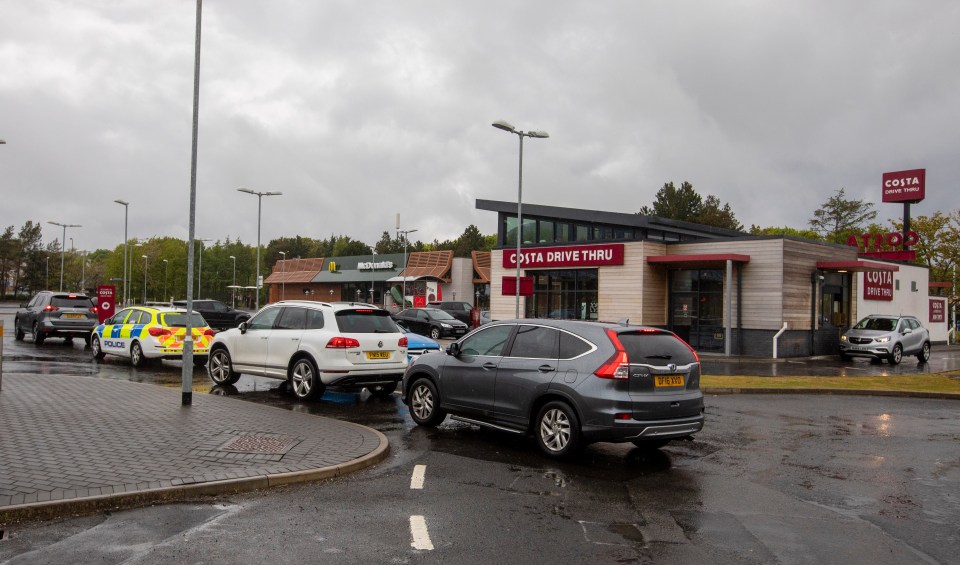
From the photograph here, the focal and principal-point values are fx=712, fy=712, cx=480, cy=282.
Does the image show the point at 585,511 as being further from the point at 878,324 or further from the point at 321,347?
the point at 878,324

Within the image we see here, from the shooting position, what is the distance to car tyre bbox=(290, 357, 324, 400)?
1216cm

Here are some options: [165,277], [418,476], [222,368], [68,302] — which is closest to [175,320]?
[222,368]

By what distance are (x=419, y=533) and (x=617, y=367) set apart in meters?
3.19

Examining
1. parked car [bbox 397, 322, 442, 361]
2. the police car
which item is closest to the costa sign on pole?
parked car [bbox 397, 322, 442, 361]

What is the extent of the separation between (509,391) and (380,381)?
14.9 feet

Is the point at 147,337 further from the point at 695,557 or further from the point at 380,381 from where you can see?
the point at 695,557

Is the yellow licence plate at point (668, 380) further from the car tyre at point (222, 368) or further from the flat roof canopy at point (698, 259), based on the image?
the flat roof canopy at point (698, 259)

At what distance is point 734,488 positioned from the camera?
6918 mm

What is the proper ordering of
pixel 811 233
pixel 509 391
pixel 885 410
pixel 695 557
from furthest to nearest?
pixel 811 233 < pixel 885 410 < pixel 509 391 < pixel 695 557

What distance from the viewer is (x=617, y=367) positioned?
25.0 feet

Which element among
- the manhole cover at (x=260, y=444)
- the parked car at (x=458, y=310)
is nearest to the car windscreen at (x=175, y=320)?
the manhole cover at (x=260, y=444)

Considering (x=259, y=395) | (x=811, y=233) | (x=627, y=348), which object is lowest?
(x=259, y=395)

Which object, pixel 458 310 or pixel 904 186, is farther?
pixel 458 310

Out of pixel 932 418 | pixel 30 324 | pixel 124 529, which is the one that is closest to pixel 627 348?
pixel 124 529
